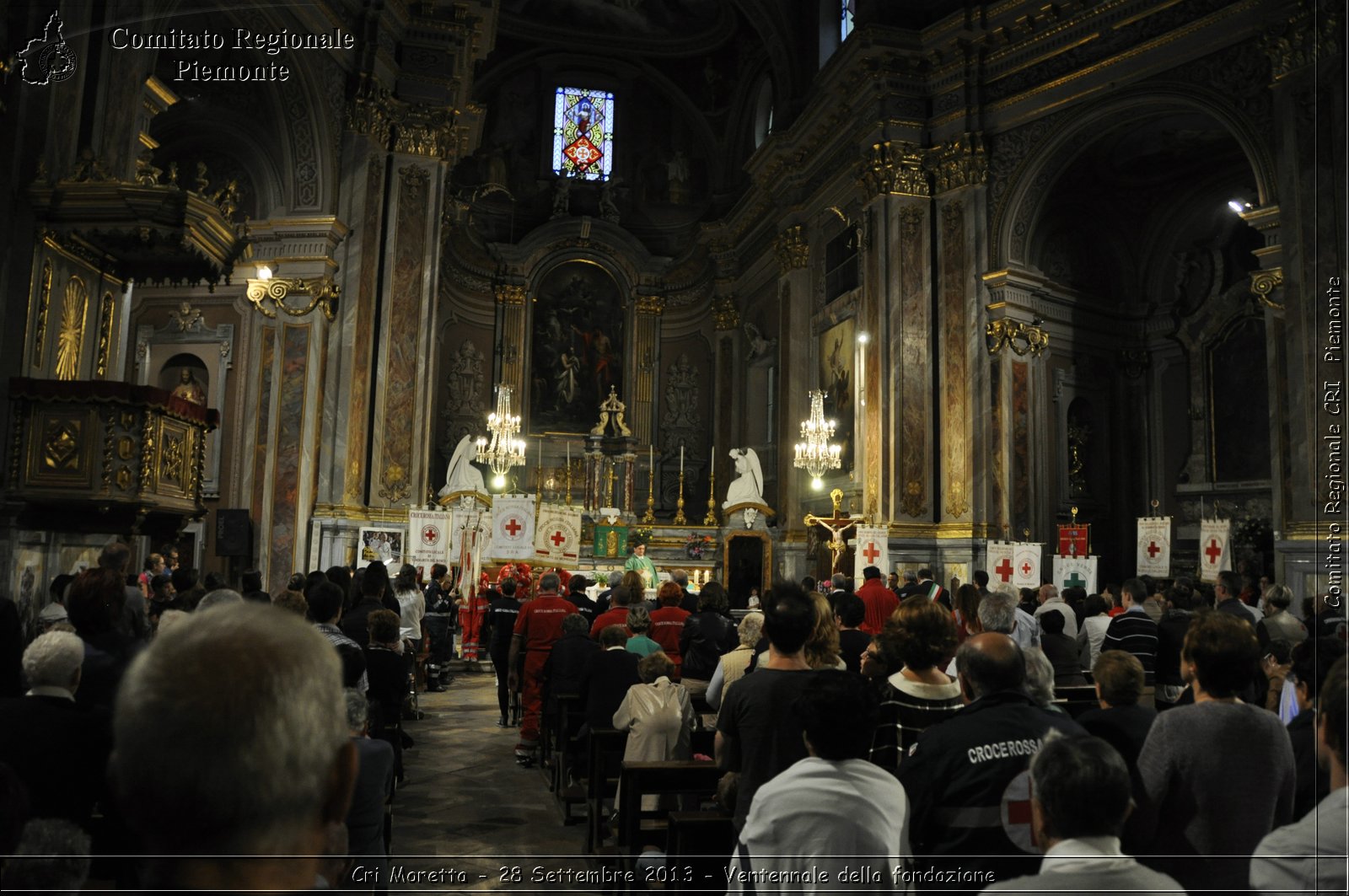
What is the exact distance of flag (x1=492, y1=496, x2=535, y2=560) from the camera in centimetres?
1216

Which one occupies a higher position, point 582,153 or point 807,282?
point 582,153

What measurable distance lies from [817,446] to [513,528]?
7.84 m

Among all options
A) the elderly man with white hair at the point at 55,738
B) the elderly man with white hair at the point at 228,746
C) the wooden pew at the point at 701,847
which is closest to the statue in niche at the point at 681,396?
the wooden pew at the point at 701,847

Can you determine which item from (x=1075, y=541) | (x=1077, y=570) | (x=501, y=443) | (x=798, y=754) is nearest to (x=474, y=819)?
(x=798, y=754)

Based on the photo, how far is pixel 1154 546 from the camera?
13789mm

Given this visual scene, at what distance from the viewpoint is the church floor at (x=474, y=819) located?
565 cm

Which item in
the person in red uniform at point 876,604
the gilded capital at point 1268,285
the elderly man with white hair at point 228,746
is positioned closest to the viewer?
the elderly man with white hair at point 228,746

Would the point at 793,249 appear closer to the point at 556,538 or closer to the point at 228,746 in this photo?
the point at 556,538

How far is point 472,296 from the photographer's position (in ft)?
86.0

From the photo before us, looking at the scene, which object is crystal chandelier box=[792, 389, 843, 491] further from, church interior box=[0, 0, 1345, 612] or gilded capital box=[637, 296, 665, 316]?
gilded capital box=[637, 296, 665, 316]

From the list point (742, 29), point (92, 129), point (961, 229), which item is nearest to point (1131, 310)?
point (961, 229)

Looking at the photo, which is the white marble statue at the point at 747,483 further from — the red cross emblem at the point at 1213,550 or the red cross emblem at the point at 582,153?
the red cross emblem at the point at 582,153

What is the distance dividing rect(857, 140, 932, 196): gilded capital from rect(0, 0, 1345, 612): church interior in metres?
0.05

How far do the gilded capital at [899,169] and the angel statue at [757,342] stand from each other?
6778 mm
